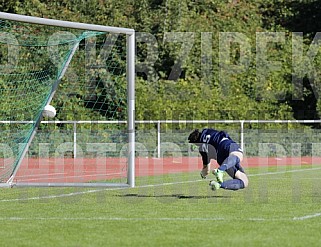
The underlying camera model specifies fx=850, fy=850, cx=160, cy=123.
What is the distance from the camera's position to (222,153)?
1239cm

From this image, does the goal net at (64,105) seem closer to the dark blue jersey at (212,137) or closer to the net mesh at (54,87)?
the net mesh at (54,87)

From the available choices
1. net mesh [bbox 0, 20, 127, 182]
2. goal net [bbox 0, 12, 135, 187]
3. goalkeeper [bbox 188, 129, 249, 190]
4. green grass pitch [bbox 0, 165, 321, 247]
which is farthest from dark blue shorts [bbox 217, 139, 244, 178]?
net mesh [bbox 0, 20, 127, 182]

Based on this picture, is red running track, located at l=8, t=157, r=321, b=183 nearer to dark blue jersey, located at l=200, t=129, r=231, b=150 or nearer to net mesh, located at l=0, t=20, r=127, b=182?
net mesh, located at l=0, t=20, r=127, b=182

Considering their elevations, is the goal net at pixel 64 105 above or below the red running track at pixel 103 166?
above

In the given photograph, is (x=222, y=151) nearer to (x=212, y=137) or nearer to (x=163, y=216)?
(x=212, y=137)

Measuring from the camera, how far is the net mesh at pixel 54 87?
655 inches

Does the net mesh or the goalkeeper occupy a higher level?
the net mesh

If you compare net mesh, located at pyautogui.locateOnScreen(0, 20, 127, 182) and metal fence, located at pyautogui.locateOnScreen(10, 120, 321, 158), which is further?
metal fence, located at pyautogui.locateOnScreen(10, 120, 321, 158)

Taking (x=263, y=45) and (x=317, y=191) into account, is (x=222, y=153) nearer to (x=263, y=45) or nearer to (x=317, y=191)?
(x=317, y=191)

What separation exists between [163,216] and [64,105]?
14.1 meters

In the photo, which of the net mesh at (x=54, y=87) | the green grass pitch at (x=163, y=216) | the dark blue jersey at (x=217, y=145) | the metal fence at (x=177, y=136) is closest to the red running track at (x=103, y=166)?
the metal fence at (x=177, y=136)

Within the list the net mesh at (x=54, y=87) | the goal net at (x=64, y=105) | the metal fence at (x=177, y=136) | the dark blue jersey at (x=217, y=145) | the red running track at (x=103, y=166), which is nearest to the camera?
the dark blue jersey at (x=217, y=145)

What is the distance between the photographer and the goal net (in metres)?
16.5

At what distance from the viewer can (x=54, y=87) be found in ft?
50.6
